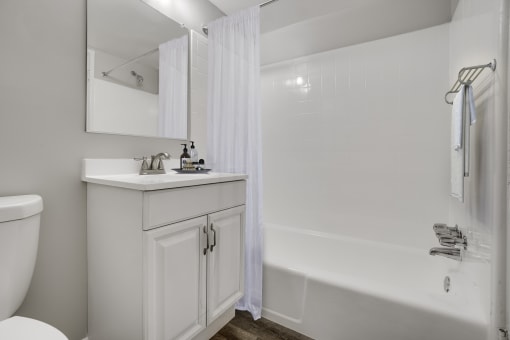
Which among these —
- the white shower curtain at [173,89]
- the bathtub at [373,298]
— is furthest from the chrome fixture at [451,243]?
the white shower curtain at [173,89]

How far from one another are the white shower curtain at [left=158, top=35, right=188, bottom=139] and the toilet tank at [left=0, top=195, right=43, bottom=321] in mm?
847

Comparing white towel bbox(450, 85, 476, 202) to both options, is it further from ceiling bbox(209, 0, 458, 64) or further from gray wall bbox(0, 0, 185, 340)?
gray wall bbox(0, 0, 185, 340)

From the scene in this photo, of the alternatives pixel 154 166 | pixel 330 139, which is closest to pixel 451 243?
pixel 330 139

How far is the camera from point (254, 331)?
1546 millimetres

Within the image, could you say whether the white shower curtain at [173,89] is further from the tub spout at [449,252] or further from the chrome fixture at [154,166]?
Result: the tub spout at [449,252]

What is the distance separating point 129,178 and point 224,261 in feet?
2.21

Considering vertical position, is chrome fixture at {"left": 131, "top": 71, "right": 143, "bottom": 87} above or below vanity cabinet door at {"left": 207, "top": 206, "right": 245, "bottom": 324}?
above

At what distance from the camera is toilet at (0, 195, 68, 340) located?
795 mm

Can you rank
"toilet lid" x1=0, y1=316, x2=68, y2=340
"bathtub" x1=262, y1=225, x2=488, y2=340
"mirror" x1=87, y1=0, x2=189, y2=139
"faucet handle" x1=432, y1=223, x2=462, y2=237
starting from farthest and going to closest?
"faucet handle" x1=432, y1=223, x2=462, y2=237, "mirror" x1=87, y1=0, x2=189, y2=139, "bathtub" x1=262, y1=225, x2=488, y2=340, "toilet lid" x1=0, y1=316, x2=68, y2=340

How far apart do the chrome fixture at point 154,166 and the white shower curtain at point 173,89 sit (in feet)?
0.75

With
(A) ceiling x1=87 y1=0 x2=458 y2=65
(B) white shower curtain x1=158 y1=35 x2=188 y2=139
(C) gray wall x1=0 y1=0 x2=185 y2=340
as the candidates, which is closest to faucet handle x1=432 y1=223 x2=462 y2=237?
(A) ceiling x1=87 y1=0 x2=458 y2=65

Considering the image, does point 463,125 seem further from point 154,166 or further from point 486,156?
point 154,166

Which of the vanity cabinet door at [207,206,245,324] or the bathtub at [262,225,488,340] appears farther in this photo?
the vanity cabinet door at [207,206,245,324]

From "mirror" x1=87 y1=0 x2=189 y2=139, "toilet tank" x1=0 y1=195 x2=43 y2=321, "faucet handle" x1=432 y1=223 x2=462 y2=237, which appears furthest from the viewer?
"faucet handle" x1=432 y1=223 x2=462 y2=237
